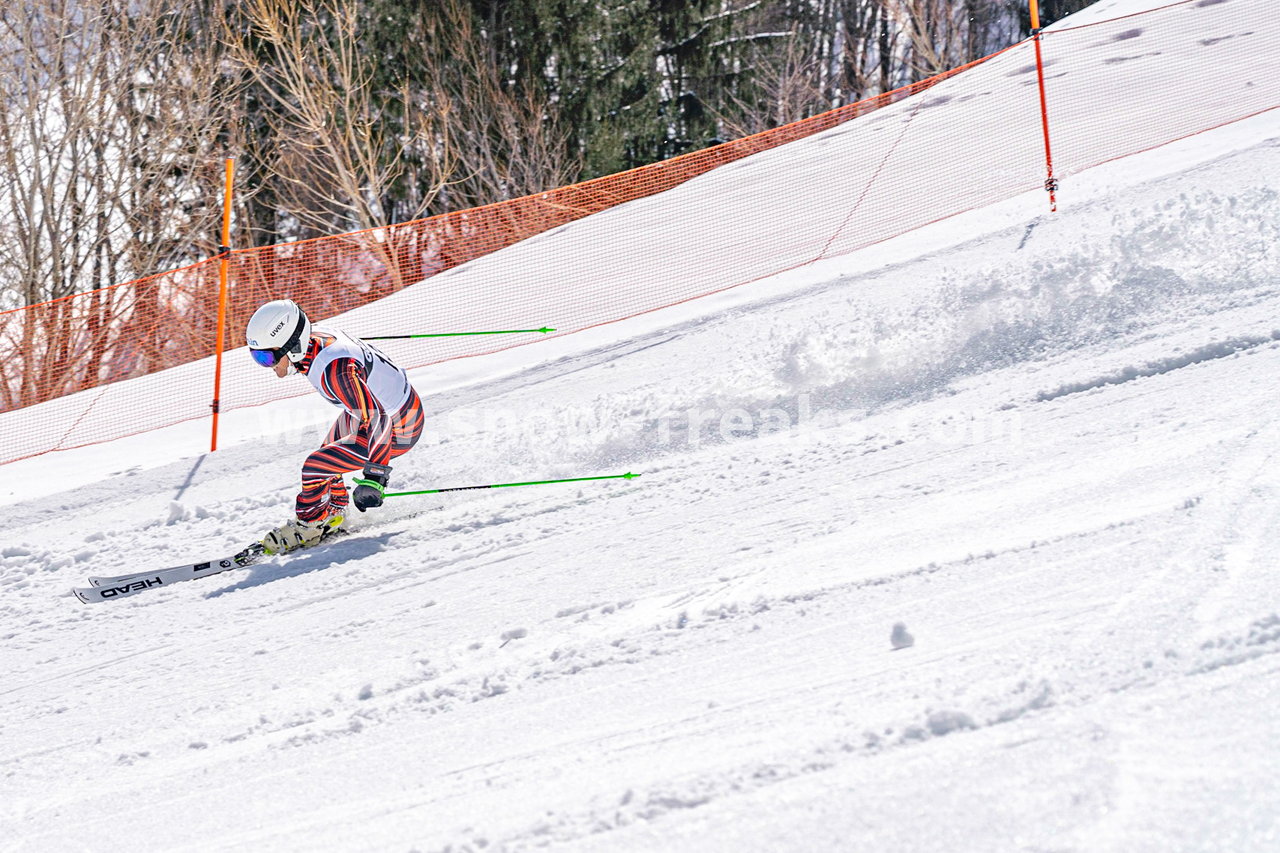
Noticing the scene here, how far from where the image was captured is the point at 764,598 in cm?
405

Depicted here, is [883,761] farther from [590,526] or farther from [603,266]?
[603,266]

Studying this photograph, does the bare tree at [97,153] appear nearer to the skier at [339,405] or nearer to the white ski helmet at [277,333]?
the skier at [339,405]

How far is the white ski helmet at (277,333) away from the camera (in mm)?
5258

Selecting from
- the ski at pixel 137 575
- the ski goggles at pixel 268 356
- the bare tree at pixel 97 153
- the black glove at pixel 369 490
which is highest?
the bare tree at pixel 97 153

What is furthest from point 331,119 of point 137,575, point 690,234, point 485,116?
point 137,575

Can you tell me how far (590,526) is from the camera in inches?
208

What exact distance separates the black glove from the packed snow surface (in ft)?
0.93

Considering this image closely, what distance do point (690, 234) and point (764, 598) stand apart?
695 centimetres

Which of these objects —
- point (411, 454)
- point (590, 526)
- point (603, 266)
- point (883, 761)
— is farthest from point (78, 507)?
point (883, 761)

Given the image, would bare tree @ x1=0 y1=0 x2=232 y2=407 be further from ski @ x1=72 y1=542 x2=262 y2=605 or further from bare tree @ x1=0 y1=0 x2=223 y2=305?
ski @ x1=72 y1=542 x2=262 y2=605

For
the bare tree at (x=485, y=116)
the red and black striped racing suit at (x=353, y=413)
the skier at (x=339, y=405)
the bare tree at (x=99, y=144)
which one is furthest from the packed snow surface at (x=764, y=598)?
the bare tree at (x=485, y=116)

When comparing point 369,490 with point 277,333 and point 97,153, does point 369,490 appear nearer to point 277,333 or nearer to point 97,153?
point 277,333

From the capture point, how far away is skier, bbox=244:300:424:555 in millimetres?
5297

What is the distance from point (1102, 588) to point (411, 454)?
4438 millimetres
